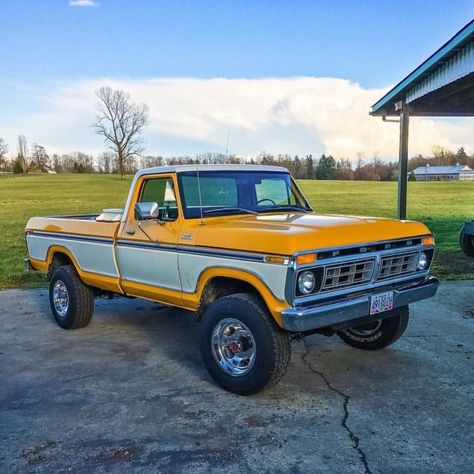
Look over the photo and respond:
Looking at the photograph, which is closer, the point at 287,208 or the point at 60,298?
the point at 287,208

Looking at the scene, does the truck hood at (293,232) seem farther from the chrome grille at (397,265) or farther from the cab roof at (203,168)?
the cab roof at (203,168)

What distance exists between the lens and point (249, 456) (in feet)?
11.7

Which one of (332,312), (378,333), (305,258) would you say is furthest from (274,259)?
(378,333)

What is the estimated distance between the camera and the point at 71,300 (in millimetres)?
6656

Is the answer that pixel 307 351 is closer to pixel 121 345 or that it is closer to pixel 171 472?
pixel 121 345

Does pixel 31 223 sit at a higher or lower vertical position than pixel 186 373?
higher

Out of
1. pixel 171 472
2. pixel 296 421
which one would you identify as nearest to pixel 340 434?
pixel 296 421

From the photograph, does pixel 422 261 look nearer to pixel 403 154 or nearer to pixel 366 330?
pixel 366 330

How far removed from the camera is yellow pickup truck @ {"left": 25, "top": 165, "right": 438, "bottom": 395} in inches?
166

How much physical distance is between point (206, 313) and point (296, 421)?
122 centimetres

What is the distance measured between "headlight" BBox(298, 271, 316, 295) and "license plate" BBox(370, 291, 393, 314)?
671 millimetres

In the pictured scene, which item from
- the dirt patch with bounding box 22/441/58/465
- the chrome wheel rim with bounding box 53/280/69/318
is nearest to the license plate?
the dirt patch with bounding box 22/441/58/465

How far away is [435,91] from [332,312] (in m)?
10.9

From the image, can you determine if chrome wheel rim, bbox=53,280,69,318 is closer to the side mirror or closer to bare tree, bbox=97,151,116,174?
the side mirror
